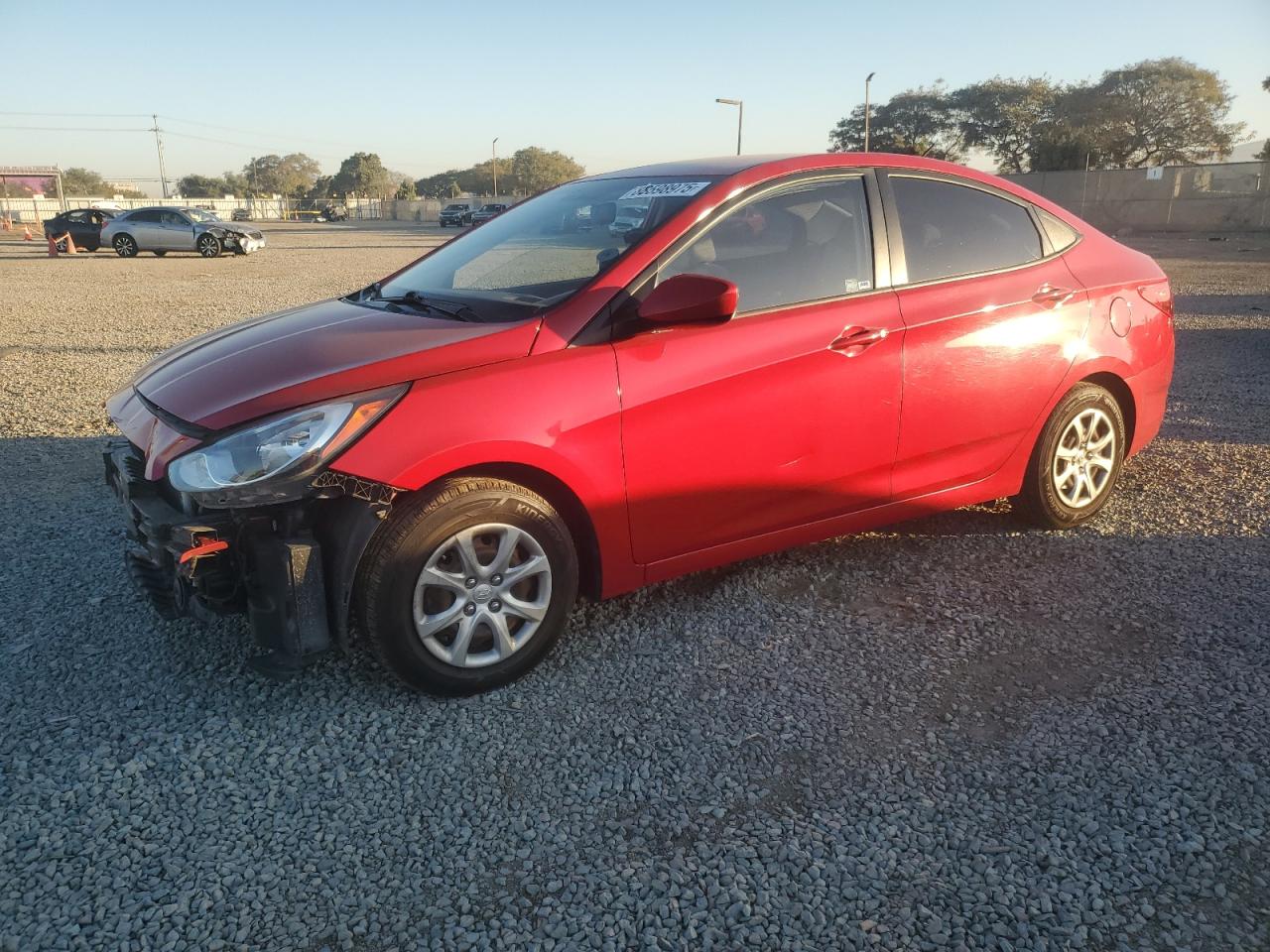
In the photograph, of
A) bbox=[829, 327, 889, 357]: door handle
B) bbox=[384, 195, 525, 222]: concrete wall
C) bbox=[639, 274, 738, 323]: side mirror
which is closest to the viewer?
bbox=[639, 274, 738, 323]: side mirror

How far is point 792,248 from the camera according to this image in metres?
3.60

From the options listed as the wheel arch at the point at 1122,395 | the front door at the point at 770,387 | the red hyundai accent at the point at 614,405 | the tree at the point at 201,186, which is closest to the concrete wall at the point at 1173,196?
the wheel arch at the point at 1122,395

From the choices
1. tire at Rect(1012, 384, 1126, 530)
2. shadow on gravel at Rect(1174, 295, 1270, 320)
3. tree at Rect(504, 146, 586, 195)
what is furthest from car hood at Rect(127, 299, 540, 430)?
tree at Rect(504, 146, 586, 195)

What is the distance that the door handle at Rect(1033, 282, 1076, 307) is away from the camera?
411cm

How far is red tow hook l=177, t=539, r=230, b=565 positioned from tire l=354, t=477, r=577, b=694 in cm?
42

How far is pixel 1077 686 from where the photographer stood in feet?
10.4

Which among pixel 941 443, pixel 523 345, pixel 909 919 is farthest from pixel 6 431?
pixel 909 919

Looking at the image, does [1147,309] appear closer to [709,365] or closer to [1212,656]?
[1212,656]

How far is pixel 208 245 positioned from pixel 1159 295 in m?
28.5

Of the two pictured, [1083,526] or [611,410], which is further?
[1083,526]

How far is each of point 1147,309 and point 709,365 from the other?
263cm

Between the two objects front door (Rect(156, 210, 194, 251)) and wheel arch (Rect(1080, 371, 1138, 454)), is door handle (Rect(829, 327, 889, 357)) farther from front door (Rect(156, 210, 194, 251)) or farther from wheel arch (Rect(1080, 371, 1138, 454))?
front door (Rect(156, 210, 194, 251))

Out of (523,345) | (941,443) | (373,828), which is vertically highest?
(523,345)

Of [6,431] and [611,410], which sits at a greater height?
[611,410]
